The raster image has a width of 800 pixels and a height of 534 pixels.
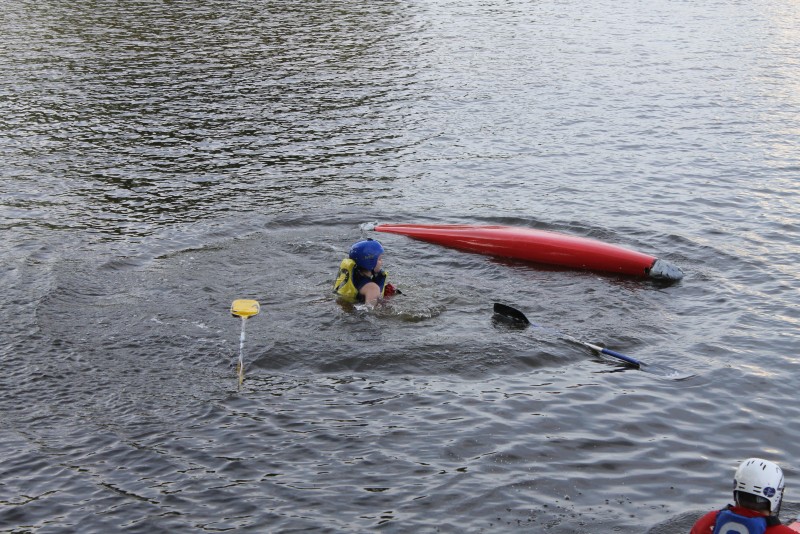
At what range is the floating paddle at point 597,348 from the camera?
423 inches

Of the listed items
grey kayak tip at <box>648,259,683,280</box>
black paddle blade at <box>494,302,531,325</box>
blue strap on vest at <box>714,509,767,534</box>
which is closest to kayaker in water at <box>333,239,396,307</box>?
black paddle blade at <box>494,302,531,325</box>

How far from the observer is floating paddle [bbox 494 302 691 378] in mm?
10742

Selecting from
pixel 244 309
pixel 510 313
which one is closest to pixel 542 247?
pixel 510 313

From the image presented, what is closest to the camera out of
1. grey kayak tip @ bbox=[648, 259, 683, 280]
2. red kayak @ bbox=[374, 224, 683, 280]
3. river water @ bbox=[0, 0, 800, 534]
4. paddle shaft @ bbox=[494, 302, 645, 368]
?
river water @ bbox=[0, 0, 800, 534]

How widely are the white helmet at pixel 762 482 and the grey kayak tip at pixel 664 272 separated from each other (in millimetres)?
6917

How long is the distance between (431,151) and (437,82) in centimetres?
665

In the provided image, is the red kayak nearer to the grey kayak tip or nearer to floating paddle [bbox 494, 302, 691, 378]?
the grey kayak tip

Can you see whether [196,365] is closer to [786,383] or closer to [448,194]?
[786,383]

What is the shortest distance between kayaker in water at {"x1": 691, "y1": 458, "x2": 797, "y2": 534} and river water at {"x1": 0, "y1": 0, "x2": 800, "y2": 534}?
146 centimetres

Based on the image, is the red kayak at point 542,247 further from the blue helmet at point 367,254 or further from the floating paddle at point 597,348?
the blue helmet at point 367,254

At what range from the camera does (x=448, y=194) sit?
1789 cm

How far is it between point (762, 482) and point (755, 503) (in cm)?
19

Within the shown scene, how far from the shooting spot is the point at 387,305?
12414 mm

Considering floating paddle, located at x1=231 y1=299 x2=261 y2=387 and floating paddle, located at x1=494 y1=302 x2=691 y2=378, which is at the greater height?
floating paddle, located at x1=231 y1=299 x2=261 y2=387
